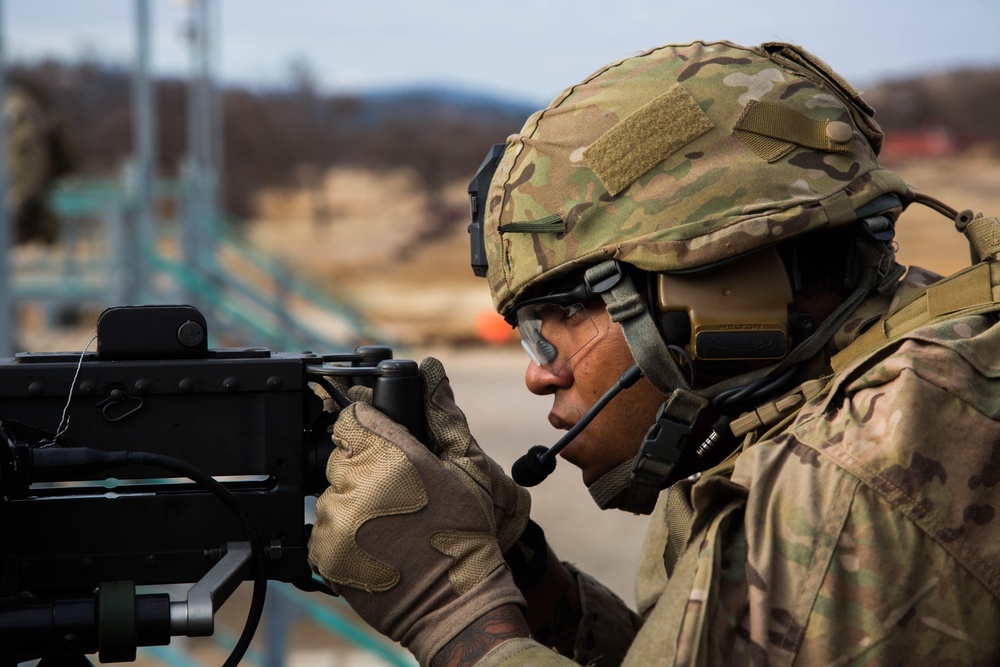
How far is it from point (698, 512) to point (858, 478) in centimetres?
25

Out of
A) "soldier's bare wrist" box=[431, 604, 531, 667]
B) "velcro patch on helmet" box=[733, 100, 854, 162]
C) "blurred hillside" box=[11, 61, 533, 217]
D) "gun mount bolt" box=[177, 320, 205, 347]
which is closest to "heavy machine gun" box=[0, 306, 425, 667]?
"gun mount bolt" box=[177, 320, 205, 347]

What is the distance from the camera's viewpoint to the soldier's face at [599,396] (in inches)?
85.6

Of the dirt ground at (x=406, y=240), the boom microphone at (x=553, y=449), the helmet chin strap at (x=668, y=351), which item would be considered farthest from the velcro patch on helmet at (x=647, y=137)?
the dirt ground at (x=406, y=240)

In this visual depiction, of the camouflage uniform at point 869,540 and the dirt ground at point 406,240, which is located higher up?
the camouflage uniform at point 869,540

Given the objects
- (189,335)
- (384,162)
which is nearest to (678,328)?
(189,335)

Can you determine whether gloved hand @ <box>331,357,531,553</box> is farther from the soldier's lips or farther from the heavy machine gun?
the soldier's lips

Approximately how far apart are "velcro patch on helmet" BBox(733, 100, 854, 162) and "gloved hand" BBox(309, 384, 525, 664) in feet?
2.70

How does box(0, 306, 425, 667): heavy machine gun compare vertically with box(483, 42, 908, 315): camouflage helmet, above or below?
below

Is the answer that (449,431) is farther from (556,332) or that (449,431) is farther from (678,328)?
(678,328)

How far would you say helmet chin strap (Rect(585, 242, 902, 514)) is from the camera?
2.09 metres

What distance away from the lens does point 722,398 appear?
2.10 meters

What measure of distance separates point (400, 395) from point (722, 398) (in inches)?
23.1

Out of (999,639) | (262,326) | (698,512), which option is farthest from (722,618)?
(262,326)

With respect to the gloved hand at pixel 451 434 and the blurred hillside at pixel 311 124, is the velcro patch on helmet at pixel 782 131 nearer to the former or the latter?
the gloved hand at pixel 451 434
